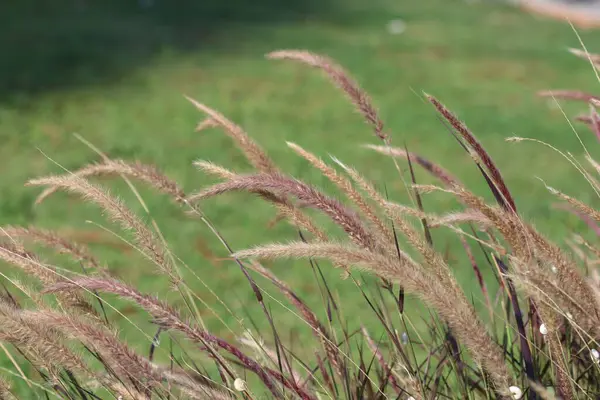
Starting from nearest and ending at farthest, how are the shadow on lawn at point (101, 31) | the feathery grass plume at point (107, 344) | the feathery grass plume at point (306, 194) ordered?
the feathery grass plume at point (107, 344) < the feathery grass plume at point (306, 194) < the shadow on lawn at point (101, 31)

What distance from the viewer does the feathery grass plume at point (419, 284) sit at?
61.5 inches

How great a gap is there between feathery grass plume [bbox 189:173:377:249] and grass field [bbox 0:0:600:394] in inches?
99.5

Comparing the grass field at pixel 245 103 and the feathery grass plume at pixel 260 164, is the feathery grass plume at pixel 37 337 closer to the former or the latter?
the feathery grass plume at pixel 260 164

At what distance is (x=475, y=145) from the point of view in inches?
72.1

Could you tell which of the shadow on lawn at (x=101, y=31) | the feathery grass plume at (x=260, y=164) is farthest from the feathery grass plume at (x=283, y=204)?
the shadow on lawn at (x=101, y=31)

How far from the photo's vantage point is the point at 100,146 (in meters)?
7.18

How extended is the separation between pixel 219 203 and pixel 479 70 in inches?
193

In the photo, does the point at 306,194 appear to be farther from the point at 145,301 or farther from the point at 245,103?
the point at 245,103

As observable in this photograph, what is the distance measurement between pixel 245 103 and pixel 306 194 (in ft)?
22.5

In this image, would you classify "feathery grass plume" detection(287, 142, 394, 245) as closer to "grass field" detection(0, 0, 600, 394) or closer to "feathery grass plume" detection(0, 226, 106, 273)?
"feathery grass plume" detection(0, 226, 106, 273)

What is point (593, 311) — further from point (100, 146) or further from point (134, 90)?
point (134, 90)

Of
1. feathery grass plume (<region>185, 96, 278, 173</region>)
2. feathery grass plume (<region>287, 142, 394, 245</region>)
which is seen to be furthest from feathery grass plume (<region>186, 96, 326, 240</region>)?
feathery grass plume (<region>287, 142, 394, 245</region>)

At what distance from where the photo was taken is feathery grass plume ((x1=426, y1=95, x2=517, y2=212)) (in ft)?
5.90

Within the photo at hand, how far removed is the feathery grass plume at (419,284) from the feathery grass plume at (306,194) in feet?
0.50
